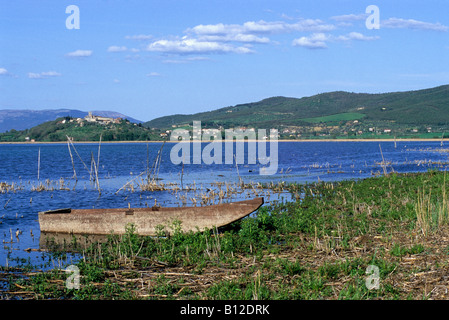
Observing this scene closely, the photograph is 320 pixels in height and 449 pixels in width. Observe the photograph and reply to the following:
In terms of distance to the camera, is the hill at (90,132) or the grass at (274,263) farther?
the hill at (90,132)

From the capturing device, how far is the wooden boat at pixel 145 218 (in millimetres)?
16062

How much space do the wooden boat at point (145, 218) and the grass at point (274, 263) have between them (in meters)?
0.48

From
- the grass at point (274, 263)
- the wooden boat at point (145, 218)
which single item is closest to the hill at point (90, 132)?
the wooden boat at point (145, 218)

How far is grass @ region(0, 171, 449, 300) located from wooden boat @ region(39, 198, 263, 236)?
0.48m

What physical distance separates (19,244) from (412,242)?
1370 cm

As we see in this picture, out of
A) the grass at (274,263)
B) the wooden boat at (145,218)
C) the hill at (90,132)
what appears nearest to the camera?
the grass at (274,263)

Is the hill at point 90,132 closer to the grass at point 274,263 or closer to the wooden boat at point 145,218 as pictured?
the wooden boat at point 145,218

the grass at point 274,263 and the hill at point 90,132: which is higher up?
the hill at point 90,132

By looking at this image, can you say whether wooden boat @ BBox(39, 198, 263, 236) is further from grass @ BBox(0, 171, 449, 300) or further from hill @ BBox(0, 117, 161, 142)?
hill @ BBox(0, 117, 161, 142)

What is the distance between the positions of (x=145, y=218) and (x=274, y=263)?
6580 millimetres

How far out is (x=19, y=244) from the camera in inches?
693

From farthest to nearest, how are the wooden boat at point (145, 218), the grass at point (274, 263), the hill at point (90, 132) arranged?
the hill at point (90, 132), the wooden boat at point (145, 218), the grass at point (274, 263)
